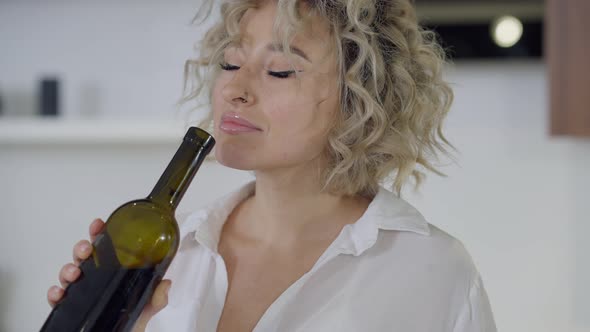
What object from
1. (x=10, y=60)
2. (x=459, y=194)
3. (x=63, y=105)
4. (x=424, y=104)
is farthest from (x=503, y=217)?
(x=10, y=60)

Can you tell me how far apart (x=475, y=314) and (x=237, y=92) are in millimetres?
449

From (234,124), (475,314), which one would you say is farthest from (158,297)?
(475,314)

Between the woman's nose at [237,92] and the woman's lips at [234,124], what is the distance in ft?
0.06

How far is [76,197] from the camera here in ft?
7.00

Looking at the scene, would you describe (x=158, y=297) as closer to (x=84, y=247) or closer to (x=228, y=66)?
(x=84, y=247)

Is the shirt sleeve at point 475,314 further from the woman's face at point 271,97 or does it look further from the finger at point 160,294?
the finger at point 160,294

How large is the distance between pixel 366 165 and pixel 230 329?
33 cm

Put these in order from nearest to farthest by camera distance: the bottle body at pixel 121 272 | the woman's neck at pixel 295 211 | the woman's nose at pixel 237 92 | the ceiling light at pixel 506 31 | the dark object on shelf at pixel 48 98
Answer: the bottle body at pixel 121 272
the woman's nose at pixel 237 92
the woman's neck at pixel 295 211
the ceiling light at pixel 506 31
the dark object on shelf at pixel 48 98

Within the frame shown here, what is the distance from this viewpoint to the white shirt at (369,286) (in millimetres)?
944

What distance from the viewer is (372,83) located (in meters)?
1.02

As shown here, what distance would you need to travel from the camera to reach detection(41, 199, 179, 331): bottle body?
0.67m

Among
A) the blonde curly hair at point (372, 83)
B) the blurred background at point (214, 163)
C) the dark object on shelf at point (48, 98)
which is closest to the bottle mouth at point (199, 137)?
the blonde curly hair at point (372, 83)

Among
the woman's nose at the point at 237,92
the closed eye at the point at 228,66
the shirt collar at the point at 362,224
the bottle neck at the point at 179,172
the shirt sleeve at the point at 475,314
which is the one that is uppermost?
the closed eye at the point at 228,66

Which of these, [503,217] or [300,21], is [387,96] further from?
[503,217]
